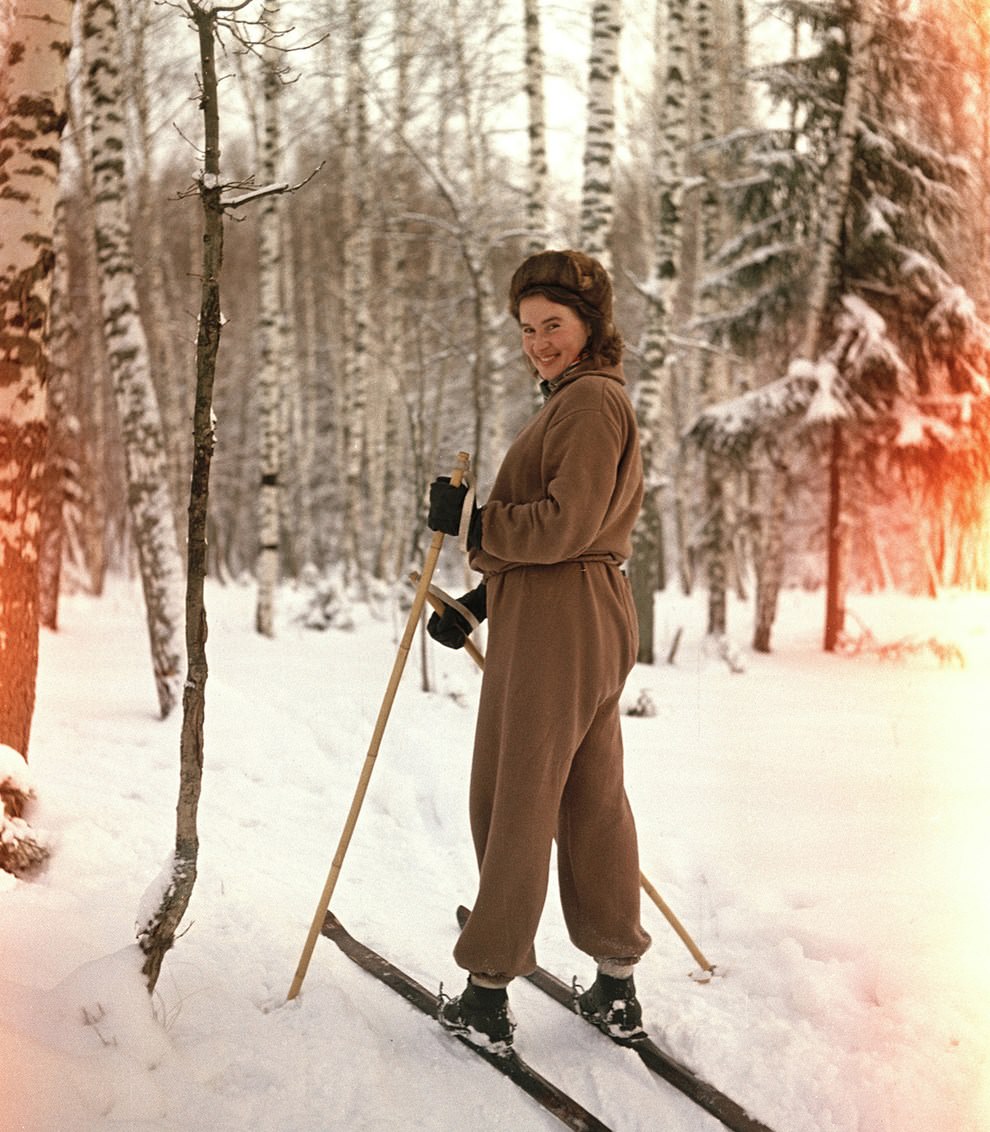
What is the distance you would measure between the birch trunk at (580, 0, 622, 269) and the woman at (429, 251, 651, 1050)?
604 cm

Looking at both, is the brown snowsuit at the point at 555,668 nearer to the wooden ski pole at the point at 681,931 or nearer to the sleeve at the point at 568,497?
the sleeve at the point at 568,497

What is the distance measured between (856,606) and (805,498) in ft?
36.7

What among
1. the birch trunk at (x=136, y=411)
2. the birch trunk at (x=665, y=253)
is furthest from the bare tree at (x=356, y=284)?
the birch trunk at (x=136, y=411)

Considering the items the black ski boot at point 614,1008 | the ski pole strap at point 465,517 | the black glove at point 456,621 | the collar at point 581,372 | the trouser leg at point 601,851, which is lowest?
the black ski boot at point 614,1008

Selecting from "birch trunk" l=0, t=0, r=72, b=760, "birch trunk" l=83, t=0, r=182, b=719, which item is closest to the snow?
"birch trunk" l=83, t=0, r=182, b=719

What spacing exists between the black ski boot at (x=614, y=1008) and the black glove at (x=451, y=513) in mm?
1430

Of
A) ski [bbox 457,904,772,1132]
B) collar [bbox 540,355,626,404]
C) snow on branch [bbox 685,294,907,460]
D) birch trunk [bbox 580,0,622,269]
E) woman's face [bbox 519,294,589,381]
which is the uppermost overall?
birch trunk [bbox 580,0,622,269]

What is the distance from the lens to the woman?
9.12 feet

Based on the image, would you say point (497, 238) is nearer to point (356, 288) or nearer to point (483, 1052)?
point (356, 288)

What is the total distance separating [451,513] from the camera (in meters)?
2.94

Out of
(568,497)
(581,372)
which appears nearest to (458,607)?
(568,497)

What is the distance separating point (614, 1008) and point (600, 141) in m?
7.66

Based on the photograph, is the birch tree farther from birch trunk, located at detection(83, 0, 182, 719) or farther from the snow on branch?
the snow on branch

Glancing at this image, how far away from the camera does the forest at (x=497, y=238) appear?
11.9ft
